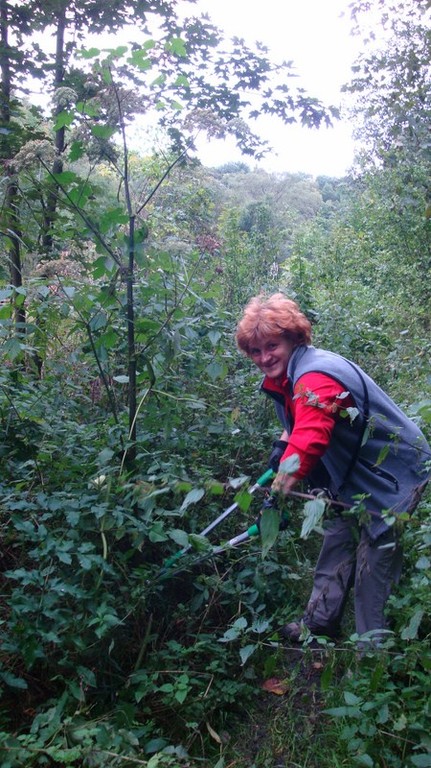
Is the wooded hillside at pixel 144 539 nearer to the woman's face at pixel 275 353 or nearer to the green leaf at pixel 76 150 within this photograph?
the green leaf at pixel 76 150

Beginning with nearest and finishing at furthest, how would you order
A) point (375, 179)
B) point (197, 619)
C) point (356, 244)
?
point (197, 619), point (356, 244), point (375, 179)

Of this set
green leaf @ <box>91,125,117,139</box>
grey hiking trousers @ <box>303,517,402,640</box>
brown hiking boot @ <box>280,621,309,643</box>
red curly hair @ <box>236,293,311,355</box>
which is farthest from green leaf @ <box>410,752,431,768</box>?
green leaf @ <box>91,125,117,139</box>

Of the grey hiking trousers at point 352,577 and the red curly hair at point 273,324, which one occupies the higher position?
→ the red curly hair at point 273,324

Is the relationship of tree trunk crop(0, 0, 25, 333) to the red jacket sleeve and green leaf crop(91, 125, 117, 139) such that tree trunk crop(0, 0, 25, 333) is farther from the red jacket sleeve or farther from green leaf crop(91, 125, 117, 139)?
the red jacket sleeve

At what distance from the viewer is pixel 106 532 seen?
2.75 metres

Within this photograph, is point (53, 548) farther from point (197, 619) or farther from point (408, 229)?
point (408, 229)

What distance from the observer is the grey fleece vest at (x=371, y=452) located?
2586mm

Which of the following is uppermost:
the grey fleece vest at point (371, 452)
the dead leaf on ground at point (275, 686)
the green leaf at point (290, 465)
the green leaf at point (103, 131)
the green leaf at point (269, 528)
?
the green leaf at point (103, 131)

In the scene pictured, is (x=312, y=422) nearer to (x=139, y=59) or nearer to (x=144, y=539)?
(x=144, y=539)

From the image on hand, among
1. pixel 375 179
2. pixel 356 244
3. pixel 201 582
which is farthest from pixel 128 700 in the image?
pixel 375 179

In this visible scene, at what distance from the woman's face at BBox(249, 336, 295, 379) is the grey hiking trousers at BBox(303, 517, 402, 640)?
2.36ft

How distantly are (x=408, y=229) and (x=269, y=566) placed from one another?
267 inches

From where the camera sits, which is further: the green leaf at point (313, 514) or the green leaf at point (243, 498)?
the green leaf at point (243, 498)

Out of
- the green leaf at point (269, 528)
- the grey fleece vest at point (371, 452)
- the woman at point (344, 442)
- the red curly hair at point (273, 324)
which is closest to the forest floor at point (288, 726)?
the woman at point (344, 442)
